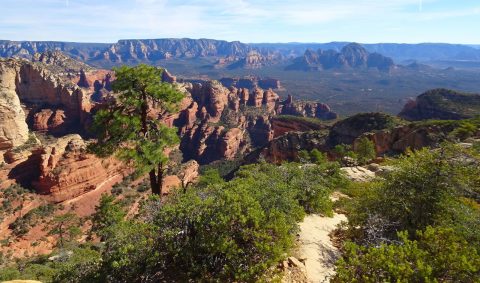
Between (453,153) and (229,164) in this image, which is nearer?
(453,153)

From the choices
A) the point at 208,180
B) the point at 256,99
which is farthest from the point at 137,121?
the point at 256,99

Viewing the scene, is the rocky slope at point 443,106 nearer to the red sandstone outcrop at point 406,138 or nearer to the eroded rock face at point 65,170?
the red sandstone outcrop at point 406,138

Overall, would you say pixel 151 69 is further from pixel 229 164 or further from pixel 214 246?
pixel 229 164

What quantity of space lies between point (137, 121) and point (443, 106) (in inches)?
5175

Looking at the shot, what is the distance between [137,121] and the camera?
55.8 feet

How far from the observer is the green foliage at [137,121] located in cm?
1686

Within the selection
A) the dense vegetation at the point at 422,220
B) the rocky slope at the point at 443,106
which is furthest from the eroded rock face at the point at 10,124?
the rocky slope at the point at 443,106

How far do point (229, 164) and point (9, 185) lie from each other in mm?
73169

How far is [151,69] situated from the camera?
17266 millimetres

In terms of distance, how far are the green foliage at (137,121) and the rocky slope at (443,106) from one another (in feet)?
397

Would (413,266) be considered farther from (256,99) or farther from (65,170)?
(256,99)

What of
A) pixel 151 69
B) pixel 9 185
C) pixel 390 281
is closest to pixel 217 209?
pixel 390 281

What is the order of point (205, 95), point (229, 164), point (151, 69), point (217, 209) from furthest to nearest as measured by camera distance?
point (205, 95) → point (229, 164) → point (151, 69) → point (217, 209)

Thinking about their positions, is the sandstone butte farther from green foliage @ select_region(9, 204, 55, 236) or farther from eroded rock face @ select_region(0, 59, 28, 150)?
green foliage @ select_region(9, 204, 55, 236)
